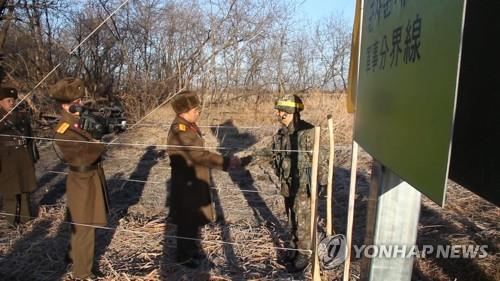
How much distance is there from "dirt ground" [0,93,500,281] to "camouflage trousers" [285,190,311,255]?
0.89ft

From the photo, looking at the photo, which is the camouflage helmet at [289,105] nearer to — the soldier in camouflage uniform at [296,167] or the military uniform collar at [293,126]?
the soldier in camouflage uniform at [296,167]

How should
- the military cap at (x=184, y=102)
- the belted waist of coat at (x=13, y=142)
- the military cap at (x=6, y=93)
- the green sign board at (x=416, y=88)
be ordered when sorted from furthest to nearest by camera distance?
the belted waist of coat at (x=13, y=142) → the military cap at (x=6, y=93) → the military cap at (x=184, y=102) → the green sign board at (x=416, y=88)

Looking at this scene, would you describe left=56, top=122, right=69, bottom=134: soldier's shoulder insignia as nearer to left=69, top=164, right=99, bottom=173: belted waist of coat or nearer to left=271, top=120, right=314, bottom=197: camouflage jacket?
left=69, top=164, right=99, bottom=173: belted waist of coat

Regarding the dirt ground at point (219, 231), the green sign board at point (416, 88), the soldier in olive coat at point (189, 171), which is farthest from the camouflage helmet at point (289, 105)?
the green sign board at point (416, 88)

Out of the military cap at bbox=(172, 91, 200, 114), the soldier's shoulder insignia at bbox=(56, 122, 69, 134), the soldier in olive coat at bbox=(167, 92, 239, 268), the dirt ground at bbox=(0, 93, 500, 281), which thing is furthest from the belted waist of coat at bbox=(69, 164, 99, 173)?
the military cap at bbox=(172, 91, 200, 114)

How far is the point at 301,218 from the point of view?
3588 mm

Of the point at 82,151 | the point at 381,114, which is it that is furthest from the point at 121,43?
the point at 381,114

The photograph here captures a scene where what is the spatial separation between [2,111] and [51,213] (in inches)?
52.6

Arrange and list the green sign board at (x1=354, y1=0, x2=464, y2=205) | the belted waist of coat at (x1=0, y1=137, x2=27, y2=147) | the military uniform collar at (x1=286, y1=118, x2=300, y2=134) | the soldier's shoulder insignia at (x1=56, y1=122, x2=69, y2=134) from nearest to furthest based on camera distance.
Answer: the green sign board at (x1=354, y1=0, x2=464, y2=205) < the soldier's shoulder insignia at (x1=56, y1=122, x2=69, y2=134) < the military uniform collar at (x1=286, y1=118, x2=300, y2=134) < the belted waist of coat at (x1=0, y1=137, x2=27, y2=147)

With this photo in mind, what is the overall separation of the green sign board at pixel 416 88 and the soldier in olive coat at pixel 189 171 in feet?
7.04

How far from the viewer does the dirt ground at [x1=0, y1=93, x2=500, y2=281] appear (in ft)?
11.7

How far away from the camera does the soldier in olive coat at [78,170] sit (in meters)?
3.23

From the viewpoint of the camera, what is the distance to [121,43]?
11.7m

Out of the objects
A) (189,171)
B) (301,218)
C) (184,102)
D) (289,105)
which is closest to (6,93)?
(184,102)
